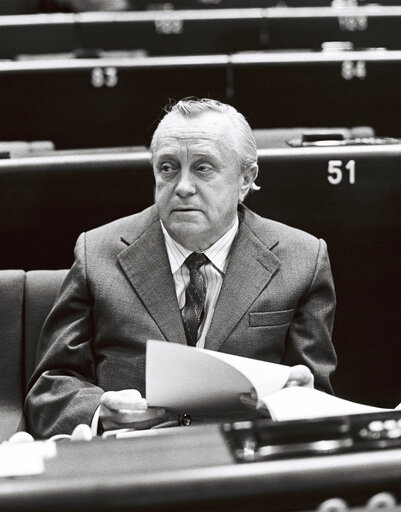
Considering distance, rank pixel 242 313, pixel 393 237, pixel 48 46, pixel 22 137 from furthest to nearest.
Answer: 1. pixel 48 46
2. pixel 22 137
3. pixel 393 237
4. pixel 242 313

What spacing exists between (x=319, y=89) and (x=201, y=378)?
278cm

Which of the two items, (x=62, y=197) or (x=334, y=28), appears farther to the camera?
(x=334, y=28)

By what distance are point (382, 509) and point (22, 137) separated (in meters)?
3.27

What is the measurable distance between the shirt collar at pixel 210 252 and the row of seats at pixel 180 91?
74.3 inches

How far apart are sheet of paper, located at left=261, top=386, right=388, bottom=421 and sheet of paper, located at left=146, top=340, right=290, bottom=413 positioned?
46mm

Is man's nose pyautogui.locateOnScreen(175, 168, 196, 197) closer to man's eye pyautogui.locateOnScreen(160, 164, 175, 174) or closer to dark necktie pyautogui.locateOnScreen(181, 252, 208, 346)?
man's eye pyautogui.locateOnScreen(160, 164, 175, 174)

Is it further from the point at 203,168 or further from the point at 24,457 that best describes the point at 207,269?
the point at 24,457

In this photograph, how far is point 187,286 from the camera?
1664 millimetres

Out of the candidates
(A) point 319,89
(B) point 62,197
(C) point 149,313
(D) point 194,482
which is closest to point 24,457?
(D) point 194,482

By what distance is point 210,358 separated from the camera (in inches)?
44.6

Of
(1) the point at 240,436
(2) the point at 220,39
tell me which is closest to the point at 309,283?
(1) the point at 240,436

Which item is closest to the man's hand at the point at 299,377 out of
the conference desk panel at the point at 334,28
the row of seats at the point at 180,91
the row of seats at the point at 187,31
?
the row of seats at the point at 180,91

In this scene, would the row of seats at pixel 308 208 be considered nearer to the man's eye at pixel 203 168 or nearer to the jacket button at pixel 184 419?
the man's eye at pixel 203 168

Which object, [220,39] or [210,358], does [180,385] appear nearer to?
[210,358]
